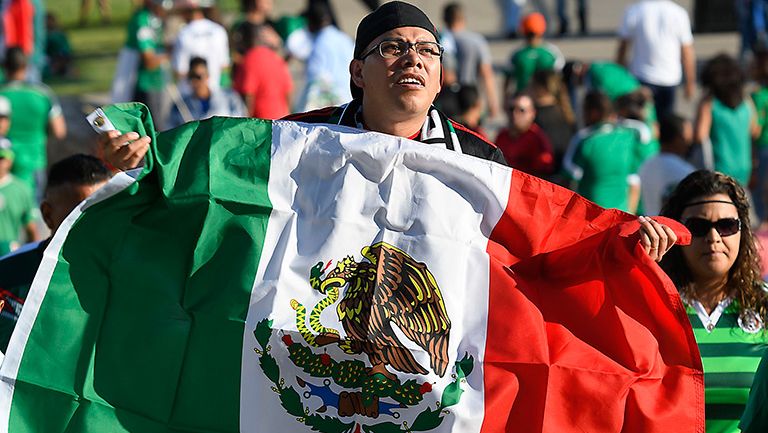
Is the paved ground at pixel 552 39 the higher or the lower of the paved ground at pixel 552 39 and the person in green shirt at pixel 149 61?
the lower

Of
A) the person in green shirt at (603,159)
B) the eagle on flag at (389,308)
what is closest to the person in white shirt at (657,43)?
the person in green shirt at (603,159)

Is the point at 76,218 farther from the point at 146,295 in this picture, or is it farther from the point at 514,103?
the point at 514,103

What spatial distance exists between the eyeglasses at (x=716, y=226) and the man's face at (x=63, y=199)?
2117mm

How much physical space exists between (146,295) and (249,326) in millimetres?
334

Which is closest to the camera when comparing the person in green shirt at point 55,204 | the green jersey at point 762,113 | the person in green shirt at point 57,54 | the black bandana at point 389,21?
the black bandana at point 389,21

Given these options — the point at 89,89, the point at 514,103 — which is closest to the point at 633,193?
the point at 514,103

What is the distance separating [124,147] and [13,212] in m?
4.73

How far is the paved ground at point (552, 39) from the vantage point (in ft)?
54.3

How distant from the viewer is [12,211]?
8.66 m

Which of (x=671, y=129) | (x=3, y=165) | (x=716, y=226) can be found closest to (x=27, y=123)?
(x=3, y=165)

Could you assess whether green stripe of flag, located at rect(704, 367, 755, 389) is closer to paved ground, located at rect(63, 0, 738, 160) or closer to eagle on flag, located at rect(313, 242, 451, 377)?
eagle on flag, located at rect(313, 242, 451, 377)

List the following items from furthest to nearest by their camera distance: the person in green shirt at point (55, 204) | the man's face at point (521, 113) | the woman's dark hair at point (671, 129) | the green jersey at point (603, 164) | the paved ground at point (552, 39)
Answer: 1. the paved ground at point (552, 39)
2. the man's face at point (521, 113)
3. the green jersey at point (603, 164)
4. the woman's dark hair at point (671, 129)
5. the person in green shirt at point (55, 204)

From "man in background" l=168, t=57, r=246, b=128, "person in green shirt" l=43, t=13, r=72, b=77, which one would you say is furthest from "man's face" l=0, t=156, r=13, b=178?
"person in green shirt" l=43, t=13, r=72, b=77

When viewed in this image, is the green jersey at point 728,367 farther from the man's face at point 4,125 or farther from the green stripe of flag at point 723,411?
the man's face at point 4,125
